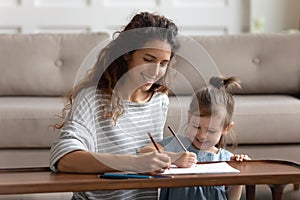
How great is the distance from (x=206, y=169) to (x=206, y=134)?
26cm

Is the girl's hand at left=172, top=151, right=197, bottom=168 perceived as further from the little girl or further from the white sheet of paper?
the little girl

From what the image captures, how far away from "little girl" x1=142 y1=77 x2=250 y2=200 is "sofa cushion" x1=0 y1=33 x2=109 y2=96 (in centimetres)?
134

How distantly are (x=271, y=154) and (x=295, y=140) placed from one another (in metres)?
0.11

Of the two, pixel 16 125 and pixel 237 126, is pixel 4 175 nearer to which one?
pixel 16 125

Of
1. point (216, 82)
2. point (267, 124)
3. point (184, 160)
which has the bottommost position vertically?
point (267, 124)

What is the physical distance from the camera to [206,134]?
1567 mm

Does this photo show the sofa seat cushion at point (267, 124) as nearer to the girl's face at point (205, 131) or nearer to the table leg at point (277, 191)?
the girl's face at point (205, 131)

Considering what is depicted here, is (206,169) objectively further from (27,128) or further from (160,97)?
(27,128)

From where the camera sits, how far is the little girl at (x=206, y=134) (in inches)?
60.0

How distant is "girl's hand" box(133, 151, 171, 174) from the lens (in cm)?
124

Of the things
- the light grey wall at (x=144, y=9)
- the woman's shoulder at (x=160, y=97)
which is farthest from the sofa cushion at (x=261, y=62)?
the woman's shoulder at (x=160, y=97)

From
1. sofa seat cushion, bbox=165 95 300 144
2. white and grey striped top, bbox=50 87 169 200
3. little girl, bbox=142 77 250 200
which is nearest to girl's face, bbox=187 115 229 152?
little girl, bbox=142 77 250 200

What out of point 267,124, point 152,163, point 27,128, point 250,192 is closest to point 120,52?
point 152,163

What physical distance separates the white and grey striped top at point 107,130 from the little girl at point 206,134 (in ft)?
0.18
